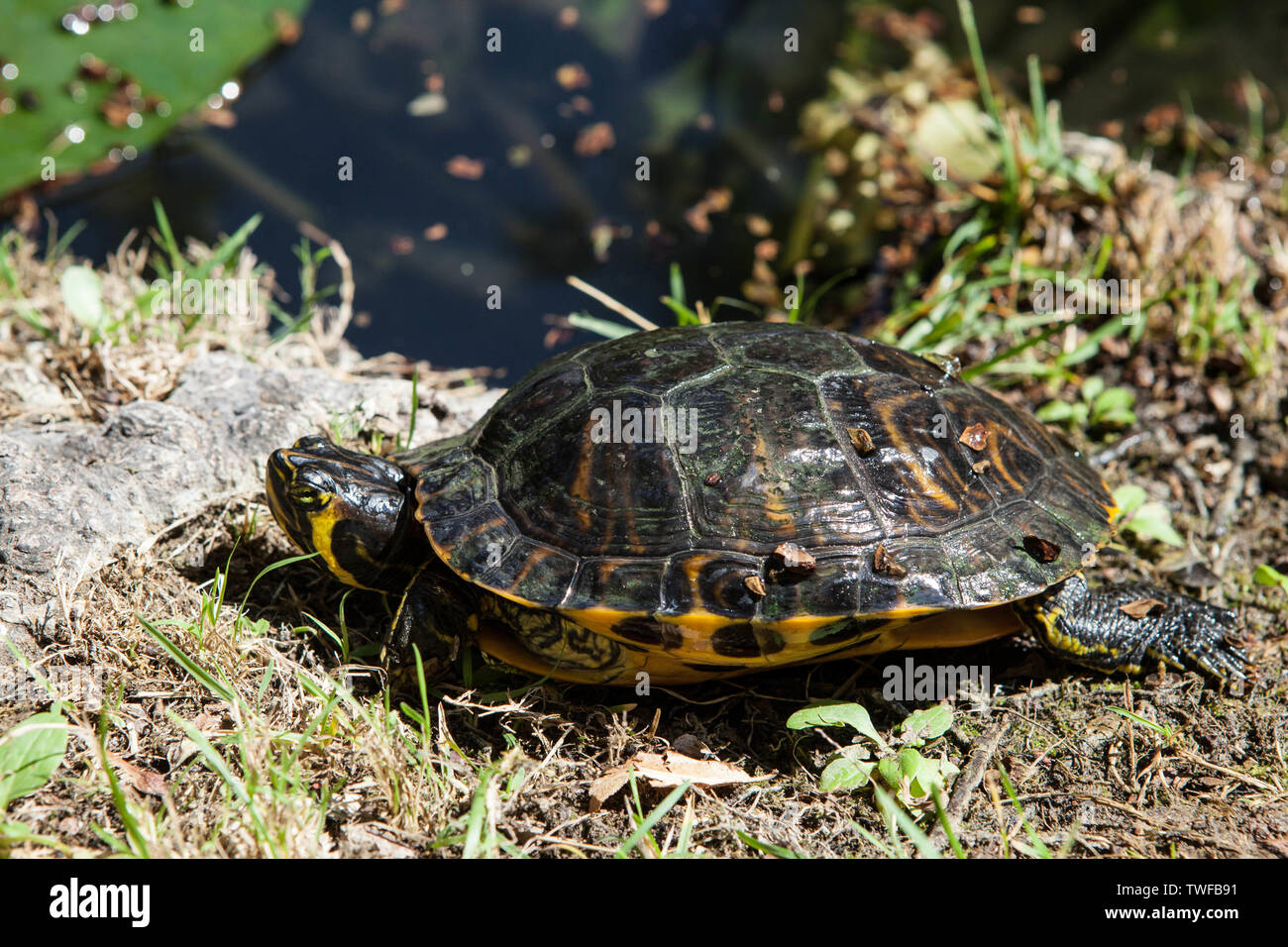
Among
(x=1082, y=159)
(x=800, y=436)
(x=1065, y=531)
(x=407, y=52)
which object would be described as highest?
(x=407, y=52)

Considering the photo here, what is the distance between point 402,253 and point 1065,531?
471 cm

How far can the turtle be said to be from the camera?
3.17 m

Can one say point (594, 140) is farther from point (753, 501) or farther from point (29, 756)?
point (29, 756)

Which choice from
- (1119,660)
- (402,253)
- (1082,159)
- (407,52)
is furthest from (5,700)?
(1082,159)

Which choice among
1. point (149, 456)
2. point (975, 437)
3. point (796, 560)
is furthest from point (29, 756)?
point (975, 437)

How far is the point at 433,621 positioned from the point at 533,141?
4.77m

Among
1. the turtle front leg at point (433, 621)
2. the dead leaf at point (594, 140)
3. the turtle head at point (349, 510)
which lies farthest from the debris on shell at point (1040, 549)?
the dead leaf at point (594, 140)

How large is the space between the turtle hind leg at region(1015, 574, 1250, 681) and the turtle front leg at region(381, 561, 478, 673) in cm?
223

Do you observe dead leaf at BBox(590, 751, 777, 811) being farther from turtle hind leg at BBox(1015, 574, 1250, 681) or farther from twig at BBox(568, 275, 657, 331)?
twig at BBox(568, 275, 657, 331)

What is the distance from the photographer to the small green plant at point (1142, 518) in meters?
4.25

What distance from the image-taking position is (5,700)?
324cm

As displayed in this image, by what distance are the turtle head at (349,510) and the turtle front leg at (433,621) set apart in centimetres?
22
